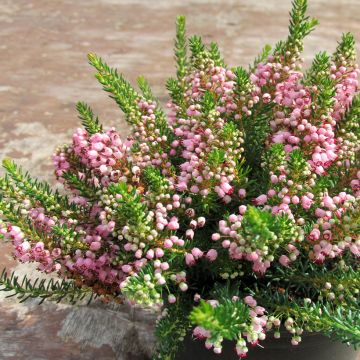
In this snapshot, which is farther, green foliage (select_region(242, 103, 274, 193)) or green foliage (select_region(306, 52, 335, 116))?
green foliage (select_region(242, 103, 274, 193))

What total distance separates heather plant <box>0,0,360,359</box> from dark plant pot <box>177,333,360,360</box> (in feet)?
0.38

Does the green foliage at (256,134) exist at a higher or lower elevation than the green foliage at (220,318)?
higher

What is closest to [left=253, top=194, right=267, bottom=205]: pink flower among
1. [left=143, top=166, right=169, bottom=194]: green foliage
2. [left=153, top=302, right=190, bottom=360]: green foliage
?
[left=143, top=166, right=169, bottom=194]: green foliage

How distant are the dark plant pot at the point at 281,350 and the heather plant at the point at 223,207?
0.11 metres

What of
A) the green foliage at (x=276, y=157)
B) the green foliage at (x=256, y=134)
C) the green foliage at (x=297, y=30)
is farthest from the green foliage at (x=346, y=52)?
the green foliage at (x=276, y=157)

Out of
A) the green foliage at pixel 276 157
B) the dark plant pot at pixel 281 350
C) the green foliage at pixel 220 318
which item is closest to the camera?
the green foliage at pixel 220 318

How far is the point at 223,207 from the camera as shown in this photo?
4.85ft

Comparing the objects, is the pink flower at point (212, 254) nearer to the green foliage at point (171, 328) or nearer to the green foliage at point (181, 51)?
the green foliage at point (171, 328)

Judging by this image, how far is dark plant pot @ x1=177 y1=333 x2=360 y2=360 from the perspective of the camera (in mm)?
1524

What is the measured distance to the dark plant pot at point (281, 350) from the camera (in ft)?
5.00

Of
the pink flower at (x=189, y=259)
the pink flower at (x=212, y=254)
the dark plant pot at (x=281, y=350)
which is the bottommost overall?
the dark plant pot at (x=281, y=350)

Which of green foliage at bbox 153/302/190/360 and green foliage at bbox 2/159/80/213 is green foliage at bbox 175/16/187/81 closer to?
green foliage at bbox 2/159/80/213

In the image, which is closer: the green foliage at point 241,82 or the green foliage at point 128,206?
the green foliage at point 128,206

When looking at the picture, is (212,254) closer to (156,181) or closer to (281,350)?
(156,181)
